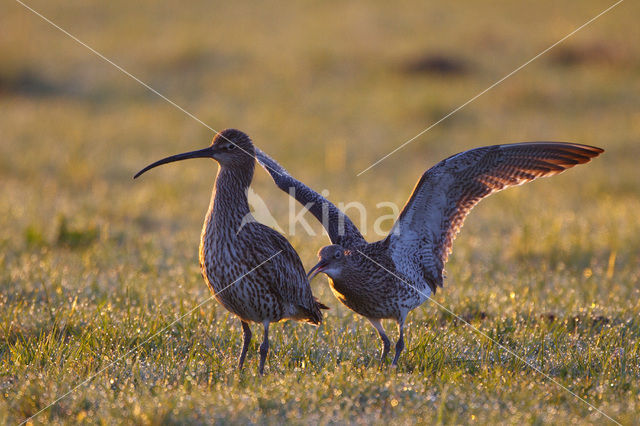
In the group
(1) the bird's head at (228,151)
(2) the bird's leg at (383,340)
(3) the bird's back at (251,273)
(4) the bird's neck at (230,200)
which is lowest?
(2) the bird's leg at (383,340)

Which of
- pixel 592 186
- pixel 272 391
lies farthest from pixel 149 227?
pixel 592 186

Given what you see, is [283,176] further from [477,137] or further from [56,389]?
[477,137]

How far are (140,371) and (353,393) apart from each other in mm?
1369

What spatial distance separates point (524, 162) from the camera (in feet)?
18.5

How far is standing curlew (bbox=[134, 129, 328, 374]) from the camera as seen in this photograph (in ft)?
16.0

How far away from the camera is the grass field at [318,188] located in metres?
4.38

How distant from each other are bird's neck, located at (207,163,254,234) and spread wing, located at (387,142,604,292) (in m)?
1.19

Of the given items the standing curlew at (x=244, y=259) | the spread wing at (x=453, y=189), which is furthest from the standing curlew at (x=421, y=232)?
the standing curlew at (x=244, y=259)

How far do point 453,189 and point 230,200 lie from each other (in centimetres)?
172

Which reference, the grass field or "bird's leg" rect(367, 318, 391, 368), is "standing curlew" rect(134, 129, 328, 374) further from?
"bird's leg" rect(367, 318, 391, 368)

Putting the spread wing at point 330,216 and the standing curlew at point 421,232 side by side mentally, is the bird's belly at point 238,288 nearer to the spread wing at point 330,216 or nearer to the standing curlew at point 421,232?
the standing curlew at point 421,232

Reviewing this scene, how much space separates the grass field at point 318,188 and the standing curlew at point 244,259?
331mm

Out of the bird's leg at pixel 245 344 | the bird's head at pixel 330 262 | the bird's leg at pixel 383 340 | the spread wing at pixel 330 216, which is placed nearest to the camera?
the bird's leg at pixel 245 344

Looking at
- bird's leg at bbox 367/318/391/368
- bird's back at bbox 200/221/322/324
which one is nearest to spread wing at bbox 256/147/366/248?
bird's leg at bbox 367/318/391/368
